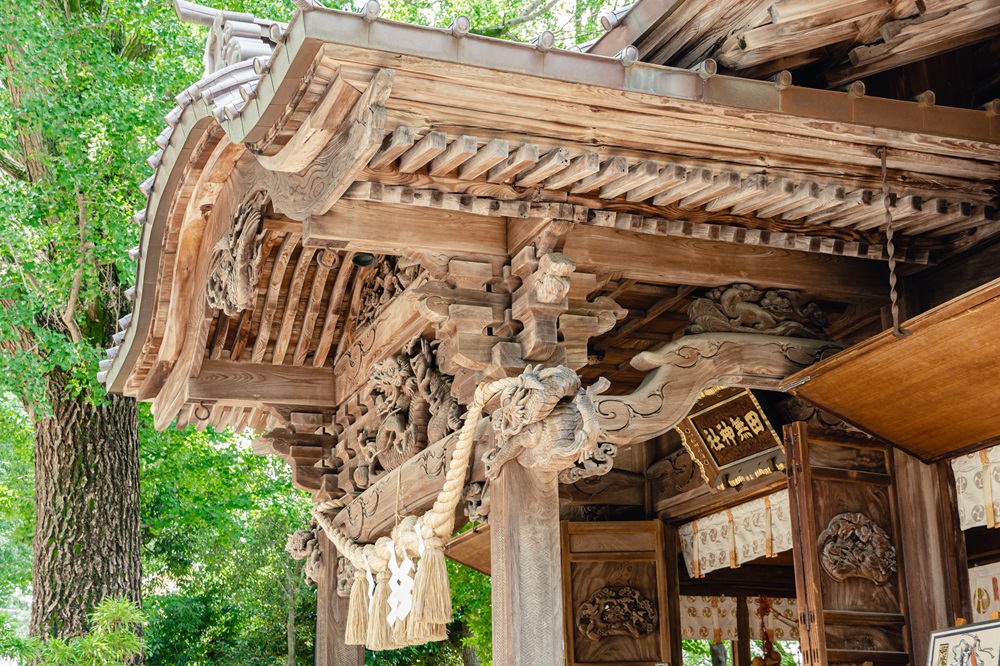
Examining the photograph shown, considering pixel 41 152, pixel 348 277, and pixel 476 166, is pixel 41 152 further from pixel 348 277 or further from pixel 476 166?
pixel 476 166

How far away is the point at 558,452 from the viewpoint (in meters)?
4.17

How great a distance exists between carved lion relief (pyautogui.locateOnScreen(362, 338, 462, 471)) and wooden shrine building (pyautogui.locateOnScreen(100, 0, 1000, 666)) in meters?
0.02

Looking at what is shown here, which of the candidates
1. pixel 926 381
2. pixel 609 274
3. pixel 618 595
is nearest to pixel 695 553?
pixel 618 595

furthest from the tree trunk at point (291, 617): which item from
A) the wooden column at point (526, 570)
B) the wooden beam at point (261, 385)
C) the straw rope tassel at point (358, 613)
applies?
the wooden column at point (526, 570)

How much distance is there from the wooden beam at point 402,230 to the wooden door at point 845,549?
171cm

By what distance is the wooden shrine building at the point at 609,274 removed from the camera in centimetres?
382

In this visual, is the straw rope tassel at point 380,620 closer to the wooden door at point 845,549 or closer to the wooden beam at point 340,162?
the wooden door at point 845,549

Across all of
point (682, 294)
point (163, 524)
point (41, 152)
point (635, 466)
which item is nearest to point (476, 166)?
point (682, 294)

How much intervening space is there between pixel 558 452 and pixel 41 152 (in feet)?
27.4

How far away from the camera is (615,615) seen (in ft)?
23.1

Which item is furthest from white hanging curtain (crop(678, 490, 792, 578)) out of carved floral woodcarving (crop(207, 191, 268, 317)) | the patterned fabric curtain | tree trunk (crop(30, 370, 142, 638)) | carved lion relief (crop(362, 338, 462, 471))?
tree trunk (crop(30, 370, 142, 638))

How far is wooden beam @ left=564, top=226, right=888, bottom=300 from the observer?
455 centimetres

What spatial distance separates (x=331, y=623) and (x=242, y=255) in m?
2.91

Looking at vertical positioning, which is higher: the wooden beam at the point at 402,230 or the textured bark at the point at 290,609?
the wooden beam at the point at 402,230
